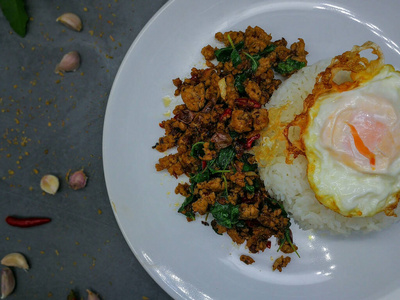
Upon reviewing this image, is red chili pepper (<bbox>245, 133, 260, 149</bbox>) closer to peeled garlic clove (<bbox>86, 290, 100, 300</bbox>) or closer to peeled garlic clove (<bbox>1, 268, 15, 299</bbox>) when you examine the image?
peeled garlic clove (<bbox>86, 290, 100, 300</bbox>)

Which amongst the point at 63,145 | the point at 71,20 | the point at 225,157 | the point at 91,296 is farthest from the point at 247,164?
the point at 71,20

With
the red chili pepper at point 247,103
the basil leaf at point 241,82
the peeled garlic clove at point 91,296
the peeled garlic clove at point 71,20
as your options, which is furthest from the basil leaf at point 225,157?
the peeled garlic clove at point 71,20

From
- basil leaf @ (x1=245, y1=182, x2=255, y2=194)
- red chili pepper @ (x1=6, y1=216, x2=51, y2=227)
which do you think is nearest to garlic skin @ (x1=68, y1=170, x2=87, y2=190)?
red chili pepper @ (x1=6, y1=216, x2=51, y2=227)

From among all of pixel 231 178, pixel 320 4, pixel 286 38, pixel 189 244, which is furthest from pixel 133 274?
pixel 320 4

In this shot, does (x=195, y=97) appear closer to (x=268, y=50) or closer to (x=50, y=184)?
(x=268, y=50)

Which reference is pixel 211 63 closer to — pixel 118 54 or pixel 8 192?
pixel 118 54

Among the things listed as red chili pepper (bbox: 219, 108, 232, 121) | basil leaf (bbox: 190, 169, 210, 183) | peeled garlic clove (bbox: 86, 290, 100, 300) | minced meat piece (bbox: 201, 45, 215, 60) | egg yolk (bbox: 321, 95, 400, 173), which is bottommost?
peeled garlic clove (bbox: 86, 290, 100, 300)
